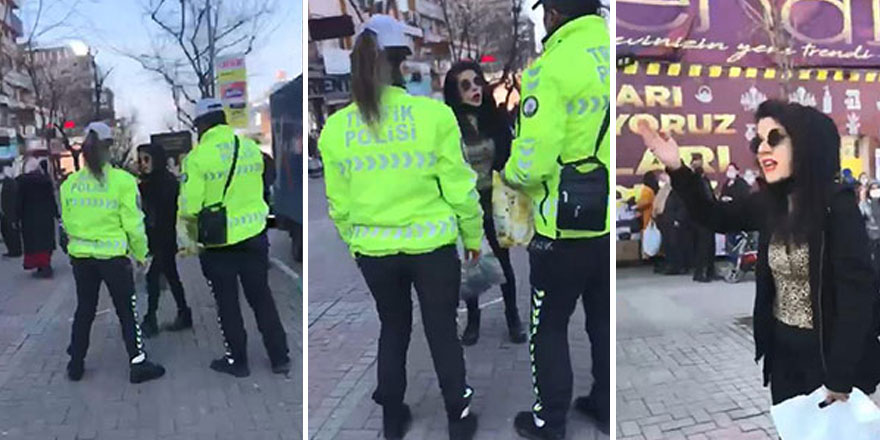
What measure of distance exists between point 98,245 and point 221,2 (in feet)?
2.84

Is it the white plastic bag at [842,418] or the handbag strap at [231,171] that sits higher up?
the handbag strap at [231,171]

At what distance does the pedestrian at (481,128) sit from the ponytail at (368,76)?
8.0 inches

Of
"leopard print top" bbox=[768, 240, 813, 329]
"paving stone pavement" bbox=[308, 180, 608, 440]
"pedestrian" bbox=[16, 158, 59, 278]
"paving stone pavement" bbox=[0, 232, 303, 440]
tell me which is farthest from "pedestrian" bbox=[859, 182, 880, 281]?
"pedestrian" bbox=[16, 158, 59, 278]

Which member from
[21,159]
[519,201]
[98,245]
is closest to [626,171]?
[519,201]

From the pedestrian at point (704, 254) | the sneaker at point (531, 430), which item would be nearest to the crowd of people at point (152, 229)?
the sneaker at point (531, 430)

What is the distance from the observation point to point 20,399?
245cm

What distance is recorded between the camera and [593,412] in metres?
2.39

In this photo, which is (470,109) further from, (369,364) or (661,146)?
(369,364)

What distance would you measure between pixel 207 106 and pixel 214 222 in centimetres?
37

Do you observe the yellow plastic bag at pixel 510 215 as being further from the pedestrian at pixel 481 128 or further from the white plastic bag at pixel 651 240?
the white plastic bag at pixel 651 240

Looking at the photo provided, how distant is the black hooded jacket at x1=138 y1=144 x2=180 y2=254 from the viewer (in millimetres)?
2410

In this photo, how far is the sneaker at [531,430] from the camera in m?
2.38

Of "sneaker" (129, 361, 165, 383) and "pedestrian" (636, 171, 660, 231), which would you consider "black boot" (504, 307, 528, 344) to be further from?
"sneaker" (129, 361, 165, 383)

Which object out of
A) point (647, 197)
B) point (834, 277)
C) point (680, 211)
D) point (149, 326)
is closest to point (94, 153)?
point (149, 326)
